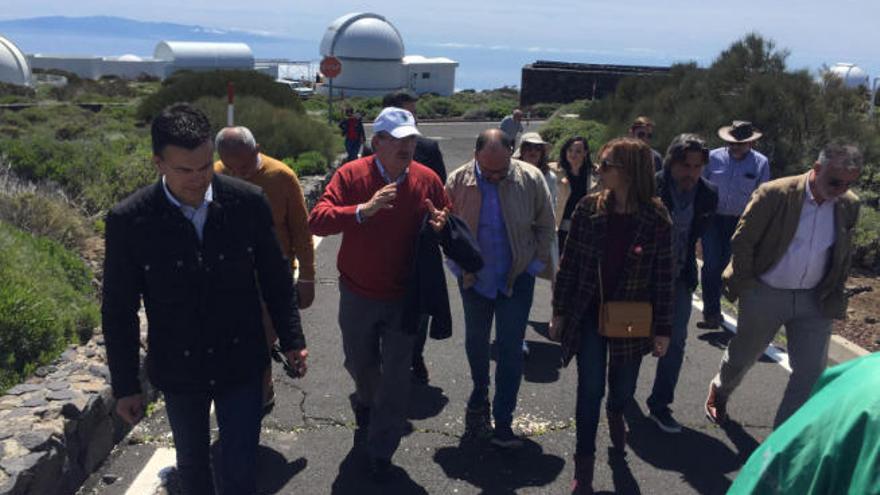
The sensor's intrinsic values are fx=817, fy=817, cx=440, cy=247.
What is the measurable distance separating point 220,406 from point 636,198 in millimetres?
2172

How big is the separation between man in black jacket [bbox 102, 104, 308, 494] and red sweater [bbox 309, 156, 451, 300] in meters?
0.91

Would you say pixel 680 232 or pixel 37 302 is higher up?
pixel 680 232

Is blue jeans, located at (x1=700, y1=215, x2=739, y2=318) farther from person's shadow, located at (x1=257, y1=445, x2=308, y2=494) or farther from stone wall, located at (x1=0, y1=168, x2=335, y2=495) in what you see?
stone wall, located at (x1=0, y1=168, x2=335, y2=495)

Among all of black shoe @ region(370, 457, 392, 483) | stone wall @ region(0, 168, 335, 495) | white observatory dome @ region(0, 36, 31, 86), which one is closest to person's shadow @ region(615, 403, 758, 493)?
black shoe @ region(370, 457, 392, 483)

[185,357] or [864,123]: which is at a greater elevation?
[864,123]

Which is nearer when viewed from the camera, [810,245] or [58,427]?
[58,427]

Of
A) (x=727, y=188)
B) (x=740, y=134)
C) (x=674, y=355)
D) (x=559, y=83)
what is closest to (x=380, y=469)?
(x=674, y=355)

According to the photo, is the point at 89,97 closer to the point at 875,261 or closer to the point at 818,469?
the point at 875,261

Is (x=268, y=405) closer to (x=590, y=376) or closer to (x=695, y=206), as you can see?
(x=590, y=376)

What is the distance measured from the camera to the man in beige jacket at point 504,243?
4.55 metres

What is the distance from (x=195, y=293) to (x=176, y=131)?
60cm

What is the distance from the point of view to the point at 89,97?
3869 cm

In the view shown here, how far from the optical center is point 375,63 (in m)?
56.9

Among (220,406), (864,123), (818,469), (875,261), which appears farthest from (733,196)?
(864,123)
